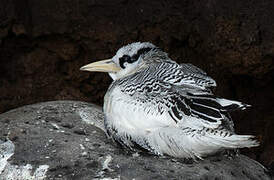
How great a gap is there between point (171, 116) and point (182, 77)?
45 cm

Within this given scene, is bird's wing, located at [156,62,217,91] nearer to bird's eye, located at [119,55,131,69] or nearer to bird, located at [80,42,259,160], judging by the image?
bird, located at [80,42,259,160]

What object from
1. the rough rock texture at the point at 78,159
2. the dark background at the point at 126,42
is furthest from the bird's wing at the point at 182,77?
the dark background at the point at 126,42

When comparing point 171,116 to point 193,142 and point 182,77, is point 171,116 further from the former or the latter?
point 182,77

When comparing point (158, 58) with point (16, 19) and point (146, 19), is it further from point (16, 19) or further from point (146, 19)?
point (16, 19)

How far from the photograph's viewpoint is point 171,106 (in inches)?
139

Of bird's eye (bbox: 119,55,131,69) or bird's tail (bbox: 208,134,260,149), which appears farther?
bird's eye (bbox: 119,55,131,69)

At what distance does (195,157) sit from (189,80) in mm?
599

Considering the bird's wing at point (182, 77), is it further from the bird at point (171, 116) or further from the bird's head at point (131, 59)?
the bird's head at point (131, 59)

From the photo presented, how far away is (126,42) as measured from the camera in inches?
206

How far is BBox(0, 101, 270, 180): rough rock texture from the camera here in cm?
345

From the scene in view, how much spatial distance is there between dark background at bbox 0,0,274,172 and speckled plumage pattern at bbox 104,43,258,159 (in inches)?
39.5

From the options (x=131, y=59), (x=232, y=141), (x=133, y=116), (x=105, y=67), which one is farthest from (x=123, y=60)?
(x=232, y=141)

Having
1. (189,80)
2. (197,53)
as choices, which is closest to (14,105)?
(197,53)

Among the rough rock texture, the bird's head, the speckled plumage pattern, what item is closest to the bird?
the speckled plumage pattern
